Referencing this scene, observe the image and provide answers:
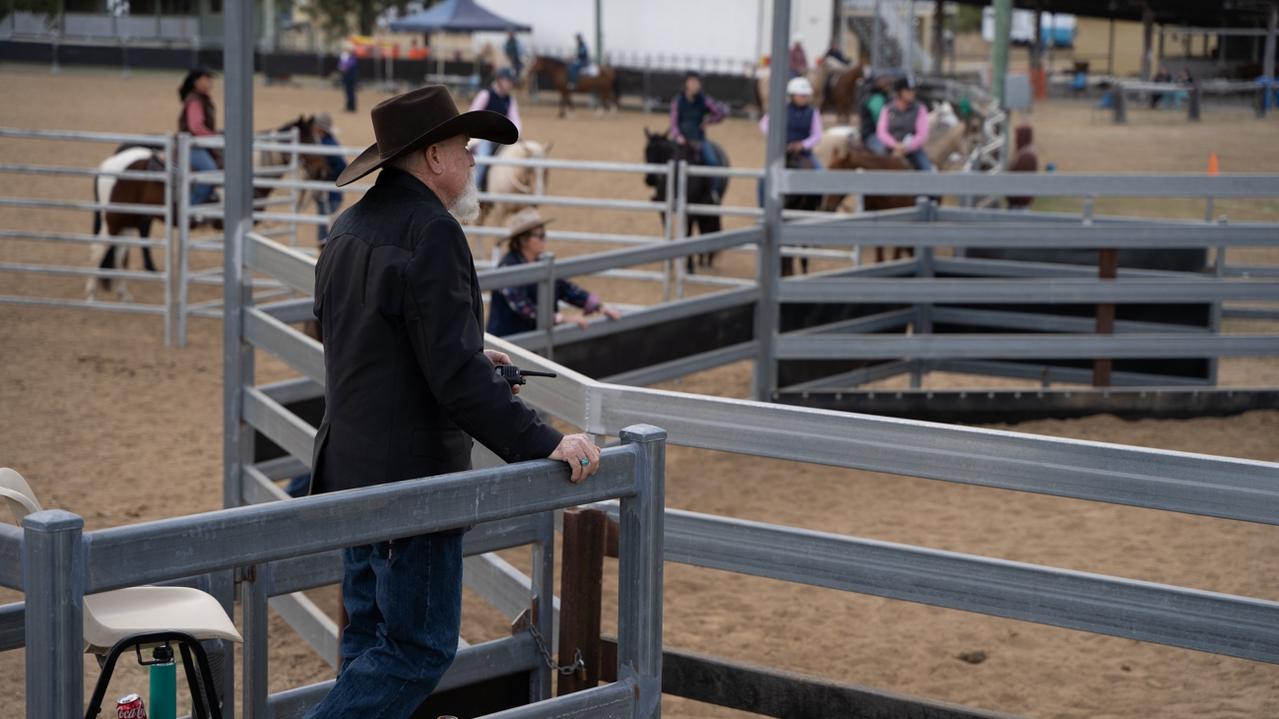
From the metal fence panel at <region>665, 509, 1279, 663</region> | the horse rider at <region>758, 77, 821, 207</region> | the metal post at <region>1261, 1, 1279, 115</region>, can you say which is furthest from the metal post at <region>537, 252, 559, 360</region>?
the metal post at <region>1261, 1, 1279, 115</region>

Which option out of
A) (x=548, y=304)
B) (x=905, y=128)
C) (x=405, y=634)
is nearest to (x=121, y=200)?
(x=548, y=304)

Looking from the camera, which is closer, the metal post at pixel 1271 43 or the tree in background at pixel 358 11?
the metal post at pixel 1271 43

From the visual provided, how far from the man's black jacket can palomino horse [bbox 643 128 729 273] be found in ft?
36.8

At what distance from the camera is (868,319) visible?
9.44m

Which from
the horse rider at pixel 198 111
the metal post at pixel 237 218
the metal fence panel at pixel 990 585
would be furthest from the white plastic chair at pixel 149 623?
the horse rider at pixel 198 111

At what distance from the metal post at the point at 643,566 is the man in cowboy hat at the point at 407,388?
0.17m

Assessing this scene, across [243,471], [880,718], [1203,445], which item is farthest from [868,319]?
[880,718]

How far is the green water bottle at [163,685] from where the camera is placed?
2693 mm

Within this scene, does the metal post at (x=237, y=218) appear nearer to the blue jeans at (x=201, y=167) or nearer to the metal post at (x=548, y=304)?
the metal post at (x=548, y=304)

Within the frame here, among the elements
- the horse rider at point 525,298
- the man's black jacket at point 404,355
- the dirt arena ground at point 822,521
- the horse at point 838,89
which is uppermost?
the horse at point 838,89

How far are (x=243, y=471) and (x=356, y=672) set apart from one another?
3.10 m

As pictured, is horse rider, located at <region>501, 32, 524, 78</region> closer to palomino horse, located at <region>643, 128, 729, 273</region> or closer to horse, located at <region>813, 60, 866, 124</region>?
horse, located at <region>813, 60, 866, 124</region>

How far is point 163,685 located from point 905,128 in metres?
13.8

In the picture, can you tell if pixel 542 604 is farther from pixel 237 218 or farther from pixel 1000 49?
pixel 1000 49
